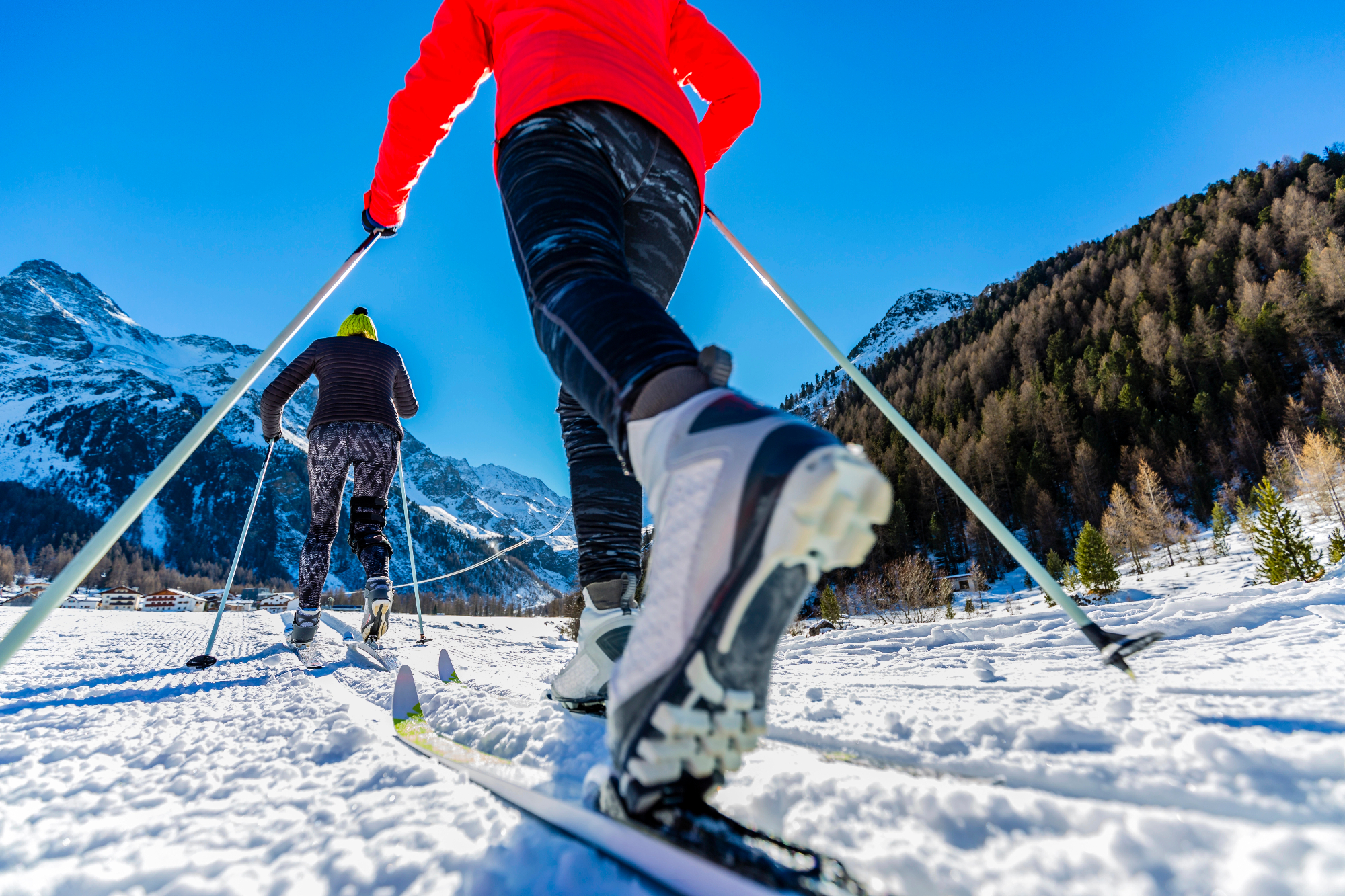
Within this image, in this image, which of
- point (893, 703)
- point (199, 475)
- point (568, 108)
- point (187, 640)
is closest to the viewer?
point (568, 108)

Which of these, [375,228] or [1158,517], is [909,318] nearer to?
[1158,517]

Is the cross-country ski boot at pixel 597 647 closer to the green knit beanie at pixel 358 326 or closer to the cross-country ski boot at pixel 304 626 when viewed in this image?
the cross-country ski boot at pixel 304 626

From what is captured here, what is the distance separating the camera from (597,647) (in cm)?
113

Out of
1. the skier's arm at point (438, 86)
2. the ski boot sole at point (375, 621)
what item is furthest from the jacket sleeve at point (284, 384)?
the skier's arm at point (438, 86)

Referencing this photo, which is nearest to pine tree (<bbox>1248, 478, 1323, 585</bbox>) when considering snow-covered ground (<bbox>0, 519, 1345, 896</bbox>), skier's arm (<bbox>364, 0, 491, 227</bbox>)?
snow-covered ground (<bbox>0, 519, 1345, 896</bbox>)

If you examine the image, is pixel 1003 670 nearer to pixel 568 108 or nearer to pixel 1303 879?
pixel 1303 879

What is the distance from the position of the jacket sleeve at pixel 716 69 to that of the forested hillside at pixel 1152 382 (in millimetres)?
38012

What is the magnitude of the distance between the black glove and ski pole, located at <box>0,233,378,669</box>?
0.66 ft

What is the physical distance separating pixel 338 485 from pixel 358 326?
99 centimetres

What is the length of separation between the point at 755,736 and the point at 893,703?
0.83 m

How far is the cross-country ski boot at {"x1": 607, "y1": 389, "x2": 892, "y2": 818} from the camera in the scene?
0.45 m

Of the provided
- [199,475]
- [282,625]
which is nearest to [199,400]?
[199,475]

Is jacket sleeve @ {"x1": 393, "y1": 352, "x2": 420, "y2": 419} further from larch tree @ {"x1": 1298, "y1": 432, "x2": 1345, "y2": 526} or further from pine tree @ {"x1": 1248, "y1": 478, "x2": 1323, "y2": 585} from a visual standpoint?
larch tree @ {"x1": 1298, "y1": 432, "x2": 1345, "y2": 526}

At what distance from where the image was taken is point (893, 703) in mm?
1186
